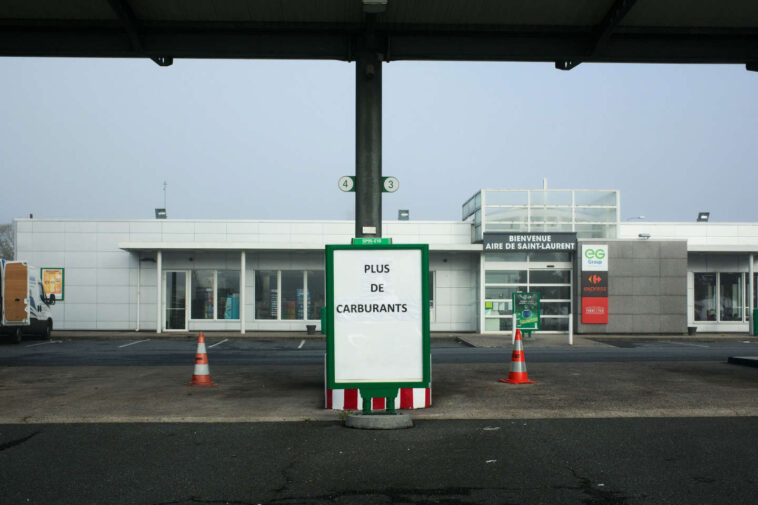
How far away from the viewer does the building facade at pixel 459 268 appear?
27094 mm

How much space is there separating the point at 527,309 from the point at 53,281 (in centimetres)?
1811

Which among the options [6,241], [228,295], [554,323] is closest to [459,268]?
[554,323]

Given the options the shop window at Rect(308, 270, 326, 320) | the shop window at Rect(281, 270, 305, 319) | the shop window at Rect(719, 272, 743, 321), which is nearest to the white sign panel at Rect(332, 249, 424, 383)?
the shop window at Rect(308, 270, 326, 320)

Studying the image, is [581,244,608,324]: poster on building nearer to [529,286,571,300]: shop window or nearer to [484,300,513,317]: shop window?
[529,286,571,300]: shop window

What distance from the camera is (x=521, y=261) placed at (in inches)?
1085

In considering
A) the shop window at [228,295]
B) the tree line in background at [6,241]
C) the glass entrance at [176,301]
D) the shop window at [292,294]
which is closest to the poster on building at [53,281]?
the glass entrance at [176,301]

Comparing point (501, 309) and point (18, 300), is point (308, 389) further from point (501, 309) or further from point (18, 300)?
point (501, 309)

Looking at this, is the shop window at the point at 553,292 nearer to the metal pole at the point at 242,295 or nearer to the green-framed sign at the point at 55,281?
the metal pole at the point at 242,295

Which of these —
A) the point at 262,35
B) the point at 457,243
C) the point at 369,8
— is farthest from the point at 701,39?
the point at 457,243

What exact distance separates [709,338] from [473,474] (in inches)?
912

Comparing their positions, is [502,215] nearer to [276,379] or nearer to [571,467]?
[276,379]

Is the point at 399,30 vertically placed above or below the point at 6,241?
above

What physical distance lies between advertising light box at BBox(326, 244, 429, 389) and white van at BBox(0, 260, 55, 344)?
17.1 metres

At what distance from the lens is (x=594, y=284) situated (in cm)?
2694
